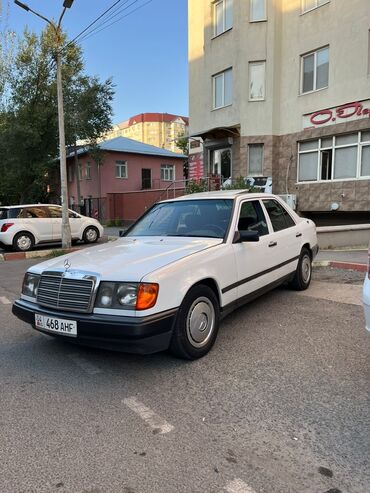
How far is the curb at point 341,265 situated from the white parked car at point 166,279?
3.47 metres

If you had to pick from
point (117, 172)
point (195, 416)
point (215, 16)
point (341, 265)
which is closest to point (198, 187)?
point (341, 265)

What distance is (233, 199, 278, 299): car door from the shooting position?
15.8 feet

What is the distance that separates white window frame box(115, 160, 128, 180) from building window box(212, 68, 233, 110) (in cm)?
1269

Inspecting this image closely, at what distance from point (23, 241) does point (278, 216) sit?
10394 millimetres

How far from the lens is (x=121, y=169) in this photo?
31.2m

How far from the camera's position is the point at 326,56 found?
1622 cm

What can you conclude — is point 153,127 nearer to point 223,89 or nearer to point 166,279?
point 223,89

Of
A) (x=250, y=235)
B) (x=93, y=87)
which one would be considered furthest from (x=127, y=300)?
(x=93, y=87)

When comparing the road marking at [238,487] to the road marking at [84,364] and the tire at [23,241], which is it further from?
the tire at [23,241]

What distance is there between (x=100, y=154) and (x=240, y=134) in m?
12.6

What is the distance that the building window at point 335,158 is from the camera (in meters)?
15.4

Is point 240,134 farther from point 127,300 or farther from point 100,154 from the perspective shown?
point 127,300

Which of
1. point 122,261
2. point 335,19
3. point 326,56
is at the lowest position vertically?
point 122,261

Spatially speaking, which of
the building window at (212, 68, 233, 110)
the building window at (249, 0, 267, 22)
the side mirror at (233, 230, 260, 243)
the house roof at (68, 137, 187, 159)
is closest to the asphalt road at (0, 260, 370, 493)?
the side mirror at (233, 230, 260, 243)
